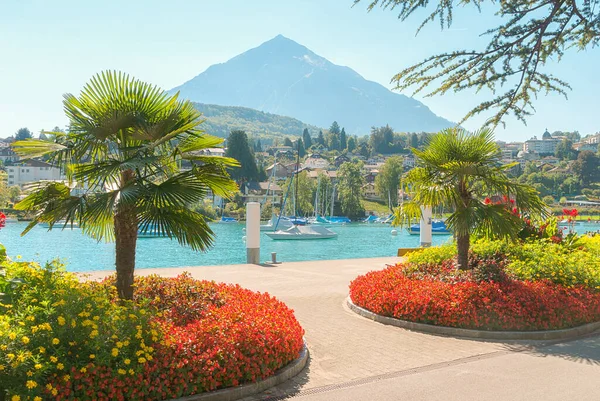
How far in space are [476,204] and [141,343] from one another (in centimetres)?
646

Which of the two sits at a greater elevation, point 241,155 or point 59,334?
point 241,155

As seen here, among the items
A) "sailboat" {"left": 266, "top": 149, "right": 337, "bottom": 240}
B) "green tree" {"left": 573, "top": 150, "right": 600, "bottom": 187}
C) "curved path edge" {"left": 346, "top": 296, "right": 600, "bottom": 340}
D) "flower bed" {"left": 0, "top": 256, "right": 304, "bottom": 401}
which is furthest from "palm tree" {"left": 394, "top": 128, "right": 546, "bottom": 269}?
"green tree" {"left": 573, "top": 150, "right": 600, "bottom": 187}

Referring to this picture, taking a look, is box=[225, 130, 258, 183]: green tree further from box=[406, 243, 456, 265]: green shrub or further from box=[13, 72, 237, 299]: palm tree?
box=[13, 72, 237, 299]: palm tree

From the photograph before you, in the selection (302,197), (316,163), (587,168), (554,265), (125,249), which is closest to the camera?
(125,249)

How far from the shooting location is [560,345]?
7.57 metres

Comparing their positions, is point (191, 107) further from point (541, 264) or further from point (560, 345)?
point (541, 264)

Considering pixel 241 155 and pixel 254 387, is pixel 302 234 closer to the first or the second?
pixel 241 155

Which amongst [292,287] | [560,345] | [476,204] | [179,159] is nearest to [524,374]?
[560,345]

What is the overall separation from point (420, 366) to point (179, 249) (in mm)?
37781

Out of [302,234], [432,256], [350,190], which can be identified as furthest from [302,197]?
[432,256]

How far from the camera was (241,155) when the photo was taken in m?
100

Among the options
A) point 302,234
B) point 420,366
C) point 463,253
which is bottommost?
point 302,234

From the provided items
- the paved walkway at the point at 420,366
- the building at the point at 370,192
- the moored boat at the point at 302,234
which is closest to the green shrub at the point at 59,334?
the paved walkway at the point at 420,366

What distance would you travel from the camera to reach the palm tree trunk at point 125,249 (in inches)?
254
